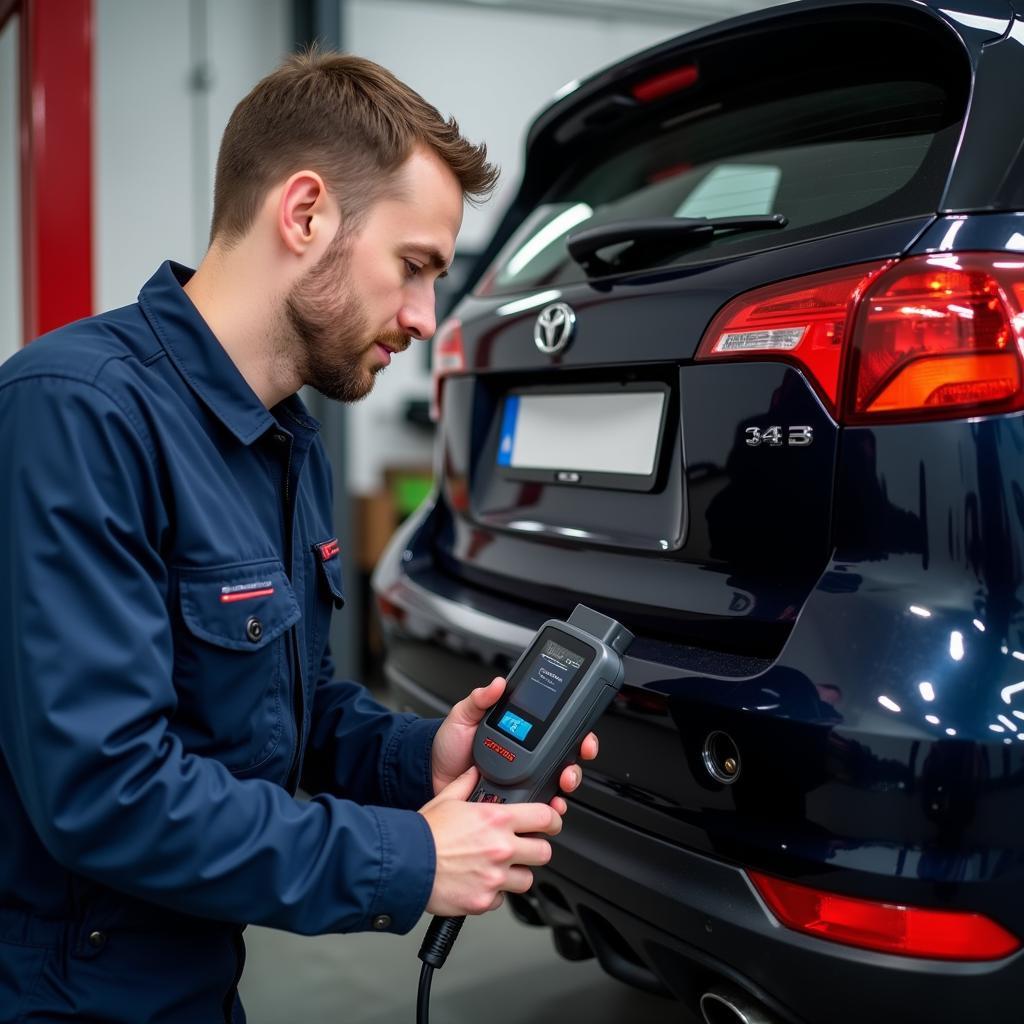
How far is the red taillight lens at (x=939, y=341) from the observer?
109 centimetres

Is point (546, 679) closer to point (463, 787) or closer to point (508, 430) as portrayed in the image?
point (463, 787)

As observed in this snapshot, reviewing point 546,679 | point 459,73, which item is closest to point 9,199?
point 546,679

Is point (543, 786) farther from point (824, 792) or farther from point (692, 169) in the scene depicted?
point (692, 169)

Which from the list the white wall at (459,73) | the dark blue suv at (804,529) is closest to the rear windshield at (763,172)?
the dark blue suv at (804,529)

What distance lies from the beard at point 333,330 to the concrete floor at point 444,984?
1.31m

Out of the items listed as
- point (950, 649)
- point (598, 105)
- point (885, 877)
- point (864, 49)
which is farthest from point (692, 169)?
point (885, 877)

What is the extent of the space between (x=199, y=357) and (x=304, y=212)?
0.18 metres

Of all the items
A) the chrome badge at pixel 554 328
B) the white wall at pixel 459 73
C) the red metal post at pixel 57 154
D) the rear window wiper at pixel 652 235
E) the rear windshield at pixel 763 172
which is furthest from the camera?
the white wall at pixel 459 73

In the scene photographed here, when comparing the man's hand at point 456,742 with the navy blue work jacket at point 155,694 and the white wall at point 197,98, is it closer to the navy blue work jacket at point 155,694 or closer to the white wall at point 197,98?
the navy blue work jacket at point 155,694

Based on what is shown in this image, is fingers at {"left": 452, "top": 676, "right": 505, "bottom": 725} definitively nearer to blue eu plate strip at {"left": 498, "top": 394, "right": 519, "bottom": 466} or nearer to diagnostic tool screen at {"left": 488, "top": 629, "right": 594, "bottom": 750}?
diagnostic tool screen at {"left": 488, "top": 629, "right": 594, "bottom": 750}

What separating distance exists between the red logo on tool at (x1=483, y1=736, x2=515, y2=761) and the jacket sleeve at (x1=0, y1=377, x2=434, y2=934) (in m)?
0.20

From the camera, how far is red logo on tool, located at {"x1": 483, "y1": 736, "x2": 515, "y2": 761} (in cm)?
119

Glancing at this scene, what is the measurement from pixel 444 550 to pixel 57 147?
143 centimetres

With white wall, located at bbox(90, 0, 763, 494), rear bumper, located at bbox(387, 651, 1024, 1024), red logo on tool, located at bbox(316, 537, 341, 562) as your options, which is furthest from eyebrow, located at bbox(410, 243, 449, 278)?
white wall, located at bbox(90, 0, 763, 494)
